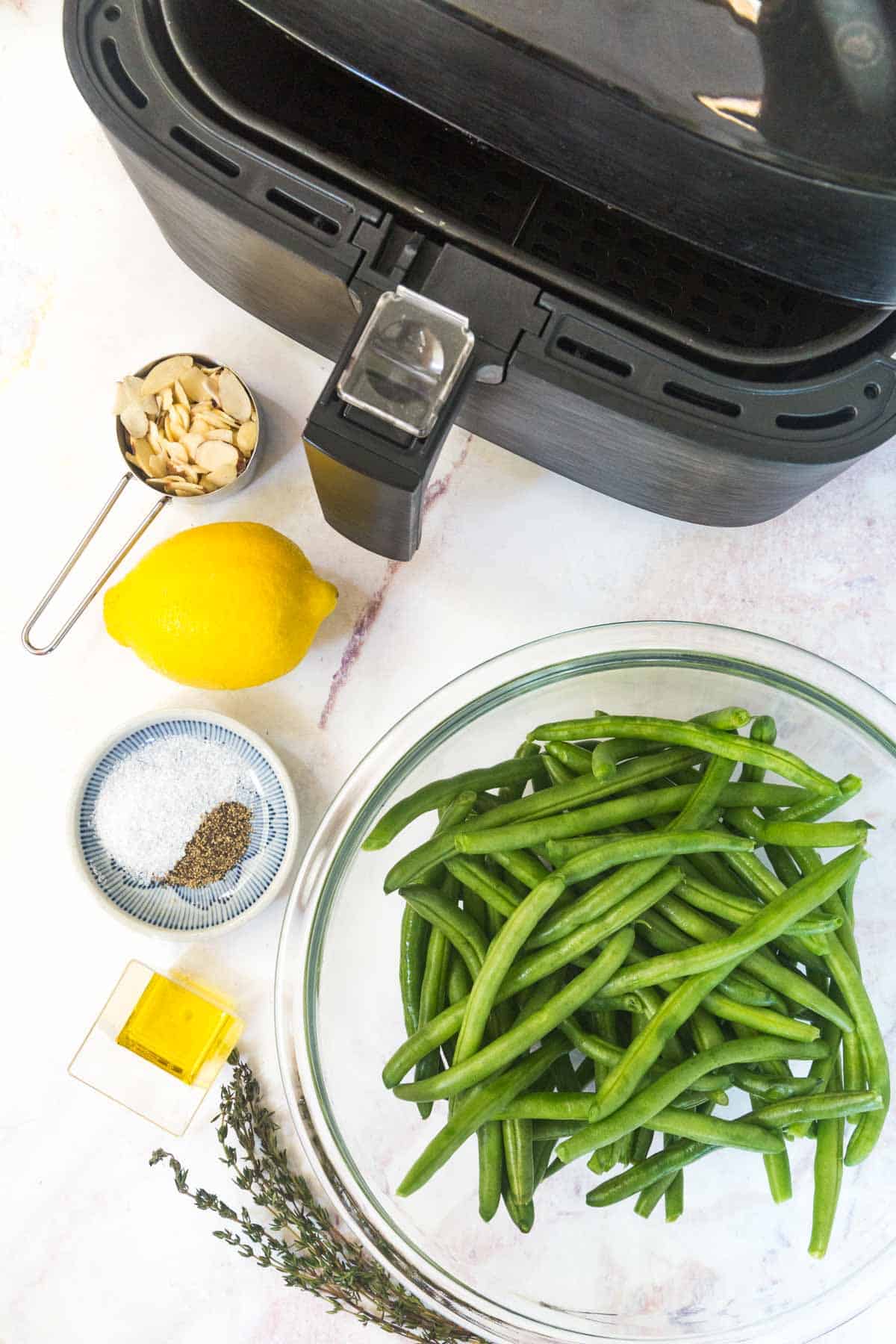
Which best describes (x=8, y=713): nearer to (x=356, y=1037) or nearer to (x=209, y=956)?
(x=209, y=956)

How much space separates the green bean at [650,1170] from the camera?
23.8 inches

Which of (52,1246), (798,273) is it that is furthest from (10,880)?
(798,273)

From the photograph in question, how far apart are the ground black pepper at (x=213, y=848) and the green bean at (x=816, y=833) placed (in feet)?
1.27

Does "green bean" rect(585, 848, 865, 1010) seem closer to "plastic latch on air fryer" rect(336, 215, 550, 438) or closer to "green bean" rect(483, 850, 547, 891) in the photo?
"green bean" rect(483, 850, 547, 891)

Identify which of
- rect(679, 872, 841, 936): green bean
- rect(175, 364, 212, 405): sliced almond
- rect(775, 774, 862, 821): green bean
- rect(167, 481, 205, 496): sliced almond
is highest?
rect(175, 364, 212, 405): sliced almond

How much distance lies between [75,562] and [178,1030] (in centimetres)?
37

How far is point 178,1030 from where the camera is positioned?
802mm

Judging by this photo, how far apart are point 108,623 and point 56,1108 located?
1.29 feet

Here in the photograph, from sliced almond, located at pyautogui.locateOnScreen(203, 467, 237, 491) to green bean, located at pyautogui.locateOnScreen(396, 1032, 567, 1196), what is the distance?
464 mm

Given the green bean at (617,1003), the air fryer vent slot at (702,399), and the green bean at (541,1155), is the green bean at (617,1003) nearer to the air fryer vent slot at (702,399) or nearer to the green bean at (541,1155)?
the green bean at (541,1155)

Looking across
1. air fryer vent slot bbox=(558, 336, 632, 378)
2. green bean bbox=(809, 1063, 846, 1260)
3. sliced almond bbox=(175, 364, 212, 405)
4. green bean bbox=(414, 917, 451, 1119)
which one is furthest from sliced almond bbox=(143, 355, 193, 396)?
green bean bbox=(809, 1063, 846, 1260)

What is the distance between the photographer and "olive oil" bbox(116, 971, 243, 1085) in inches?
31.3

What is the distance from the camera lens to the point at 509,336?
1.79 ft

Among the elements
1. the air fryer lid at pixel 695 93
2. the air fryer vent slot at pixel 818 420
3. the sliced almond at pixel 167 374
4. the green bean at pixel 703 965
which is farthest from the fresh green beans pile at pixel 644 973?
the sliced almond at pixel 167 374
